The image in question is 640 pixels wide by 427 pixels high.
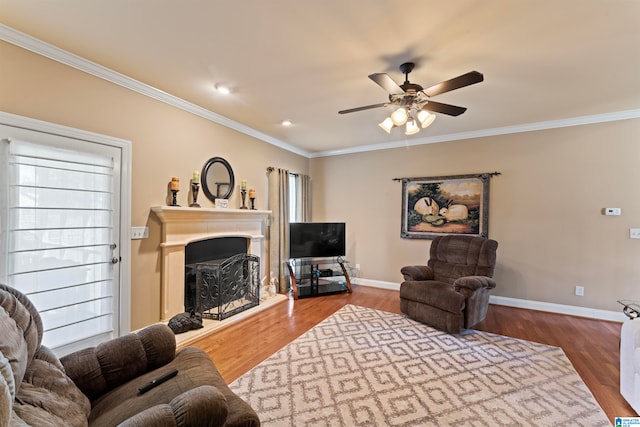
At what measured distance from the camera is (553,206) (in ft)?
12.5

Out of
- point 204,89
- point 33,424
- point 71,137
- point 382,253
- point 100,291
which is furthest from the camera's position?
point 382,253

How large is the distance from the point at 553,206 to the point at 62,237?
559cm

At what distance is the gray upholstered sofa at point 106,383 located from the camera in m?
0.99

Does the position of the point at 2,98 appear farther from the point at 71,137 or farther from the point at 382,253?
the point at 382,253

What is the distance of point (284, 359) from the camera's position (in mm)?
2537

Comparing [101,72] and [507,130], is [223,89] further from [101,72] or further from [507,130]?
[507,130]

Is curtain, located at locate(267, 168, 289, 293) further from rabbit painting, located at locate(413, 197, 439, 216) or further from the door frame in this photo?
rabbit painting, located at locate(413, 197, 439, 216)

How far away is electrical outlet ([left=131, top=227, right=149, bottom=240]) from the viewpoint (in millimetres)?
2772

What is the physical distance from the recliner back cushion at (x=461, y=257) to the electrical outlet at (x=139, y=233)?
3.63 metres

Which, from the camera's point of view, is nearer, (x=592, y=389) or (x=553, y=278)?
(x=592, y=389)

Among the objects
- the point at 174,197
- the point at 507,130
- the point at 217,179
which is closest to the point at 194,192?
the point at 174,197

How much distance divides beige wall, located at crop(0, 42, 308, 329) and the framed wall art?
287 centimetres

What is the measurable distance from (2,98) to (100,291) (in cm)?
167

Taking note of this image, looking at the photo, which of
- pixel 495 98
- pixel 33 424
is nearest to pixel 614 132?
pixel 495 98
